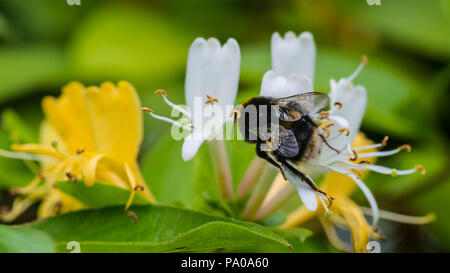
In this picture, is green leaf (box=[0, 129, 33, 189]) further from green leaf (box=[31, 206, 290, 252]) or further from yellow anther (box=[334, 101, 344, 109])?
yellow anther (box=[334, 101, 344, 109])

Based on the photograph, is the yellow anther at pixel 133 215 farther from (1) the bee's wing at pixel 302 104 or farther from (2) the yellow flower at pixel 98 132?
(1) the bee's wing at pixel 302 104

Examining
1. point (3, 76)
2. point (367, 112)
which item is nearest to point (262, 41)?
point (367, 112)

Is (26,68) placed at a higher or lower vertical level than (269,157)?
higher

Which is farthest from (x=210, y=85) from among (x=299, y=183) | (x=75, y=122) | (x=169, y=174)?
(x=169, y=174)

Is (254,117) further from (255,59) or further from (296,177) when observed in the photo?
(255,59)

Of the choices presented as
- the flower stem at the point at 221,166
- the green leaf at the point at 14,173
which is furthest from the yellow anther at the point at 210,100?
the green leaf at the point at 14,173
